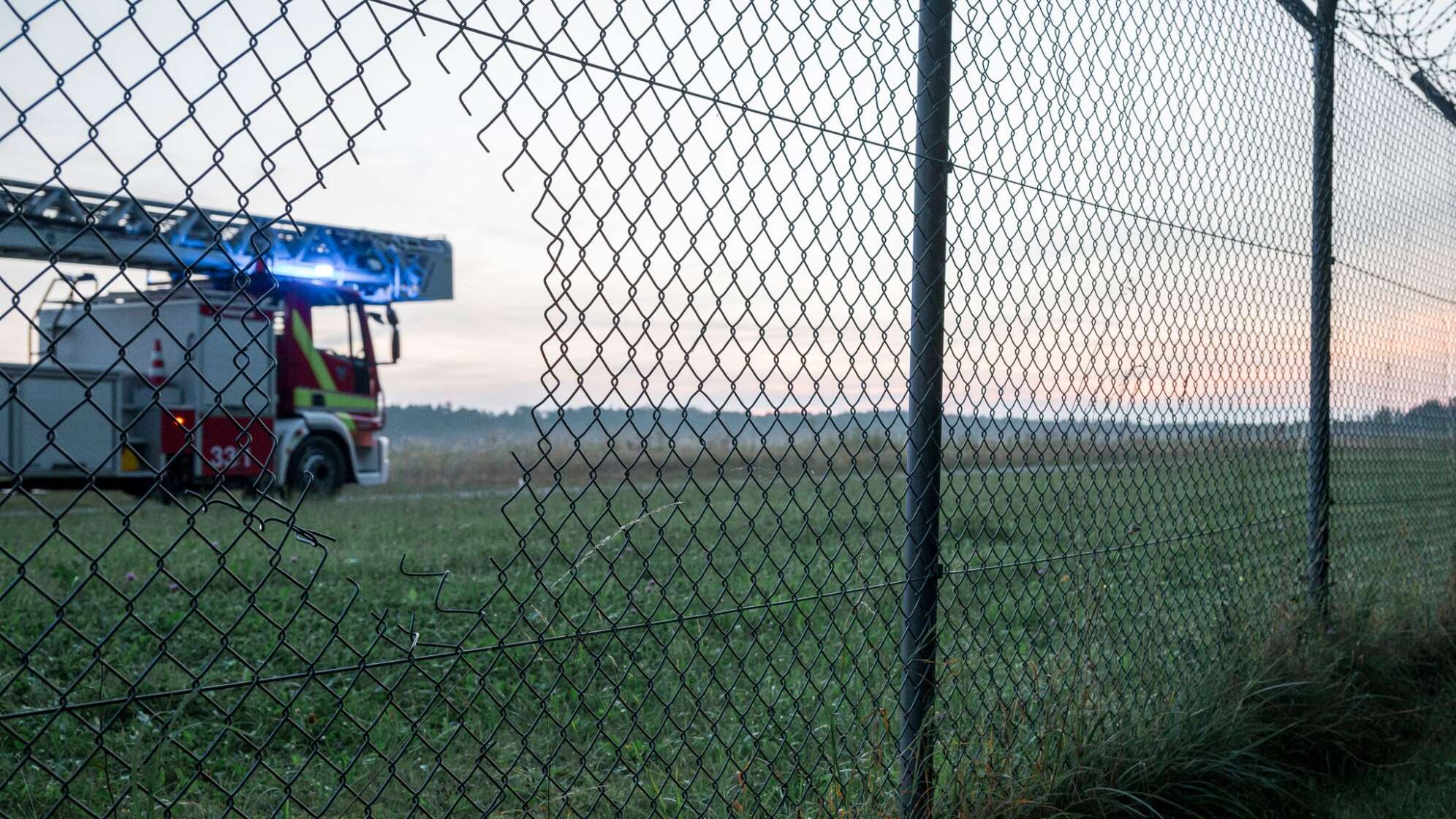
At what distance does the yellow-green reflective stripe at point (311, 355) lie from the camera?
1445cm

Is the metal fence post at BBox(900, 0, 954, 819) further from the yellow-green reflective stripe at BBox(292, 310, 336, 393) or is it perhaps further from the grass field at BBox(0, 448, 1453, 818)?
the yellow-green reflective stripe at BBox(292, 310, 336, 393)

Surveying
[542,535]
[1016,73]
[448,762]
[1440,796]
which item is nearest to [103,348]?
[542,535]

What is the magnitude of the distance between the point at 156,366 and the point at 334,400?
2.83m

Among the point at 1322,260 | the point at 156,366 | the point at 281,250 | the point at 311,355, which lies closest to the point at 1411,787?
the point at 1322,260

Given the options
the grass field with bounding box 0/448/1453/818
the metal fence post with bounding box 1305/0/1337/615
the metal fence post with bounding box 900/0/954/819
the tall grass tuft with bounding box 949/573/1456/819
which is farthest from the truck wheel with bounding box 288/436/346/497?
the metal fence post with bounding box 900/0/954/819

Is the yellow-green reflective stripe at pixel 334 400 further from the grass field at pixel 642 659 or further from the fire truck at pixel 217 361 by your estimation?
the grass field at pixel 642 659

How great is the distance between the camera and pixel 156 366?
41.7 ft

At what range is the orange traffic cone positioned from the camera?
12.5 metres

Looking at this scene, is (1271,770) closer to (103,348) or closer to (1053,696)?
(1053,696)

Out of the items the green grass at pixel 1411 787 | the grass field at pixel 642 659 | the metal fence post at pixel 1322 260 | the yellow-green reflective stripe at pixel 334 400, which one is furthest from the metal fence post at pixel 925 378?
the yellow-green reflective stripe at pixel 334 400

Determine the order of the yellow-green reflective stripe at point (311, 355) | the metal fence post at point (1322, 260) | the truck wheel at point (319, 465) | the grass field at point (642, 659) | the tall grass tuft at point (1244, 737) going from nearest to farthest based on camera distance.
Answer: the grass field at point (642, 659)
the tall grass tuft at point (1244, 737)
the metal fence post at point (1322, 260)
the yellow-green reflective stripe at point (311, 355)
the truck wheel at point (319, 465)

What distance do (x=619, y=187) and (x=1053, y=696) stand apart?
212cm

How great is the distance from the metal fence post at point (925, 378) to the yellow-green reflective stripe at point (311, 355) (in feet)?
42.9

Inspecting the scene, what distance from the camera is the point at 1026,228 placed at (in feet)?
11.1
